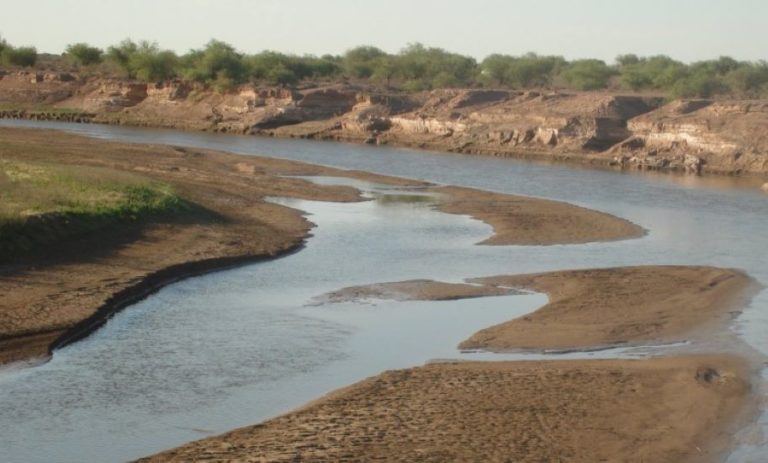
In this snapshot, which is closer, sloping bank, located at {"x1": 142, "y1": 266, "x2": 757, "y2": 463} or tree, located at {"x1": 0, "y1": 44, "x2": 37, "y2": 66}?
sloping bank, located at {"x1": 142, "y1": 266, "x2": 757, "y2": 463}

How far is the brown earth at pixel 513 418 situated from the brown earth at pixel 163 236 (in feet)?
15.5

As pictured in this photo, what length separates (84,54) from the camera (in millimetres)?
98188

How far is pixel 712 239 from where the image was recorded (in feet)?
97.0

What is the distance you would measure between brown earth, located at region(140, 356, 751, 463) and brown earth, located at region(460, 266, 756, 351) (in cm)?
151

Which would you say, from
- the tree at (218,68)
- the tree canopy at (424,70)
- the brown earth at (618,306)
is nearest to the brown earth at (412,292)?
the brown earth at (618,306)

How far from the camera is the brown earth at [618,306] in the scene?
1720 centimetres

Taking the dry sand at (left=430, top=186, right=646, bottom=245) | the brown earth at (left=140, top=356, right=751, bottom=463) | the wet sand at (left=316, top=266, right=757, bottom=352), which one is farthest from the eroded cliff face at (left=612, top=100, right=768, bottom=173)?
the brown earth at (left=140, top=356, right=751, bottom=463)

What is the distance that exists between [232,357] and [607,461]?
5.89 meters

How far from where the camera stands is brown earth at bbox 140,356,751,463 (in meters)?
11.5

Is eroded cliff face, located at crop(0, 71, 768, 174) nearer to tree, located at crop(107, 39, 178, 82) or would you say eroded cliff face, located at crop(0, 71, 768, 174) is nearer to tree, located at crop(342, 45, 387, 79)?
tree, located at crop(107, 39, 178, 82)

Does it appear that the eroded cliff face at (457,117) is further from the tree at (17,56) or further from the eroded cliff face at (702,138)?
the tree at (17,56)

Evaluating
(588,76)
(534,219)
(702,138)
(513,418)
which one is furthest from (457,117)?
(513,418)

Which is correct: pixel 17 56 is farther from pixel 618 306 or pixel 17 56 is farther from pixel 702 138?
pixel 618 306

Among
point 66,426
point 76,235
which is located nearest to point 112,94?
point 76,235
